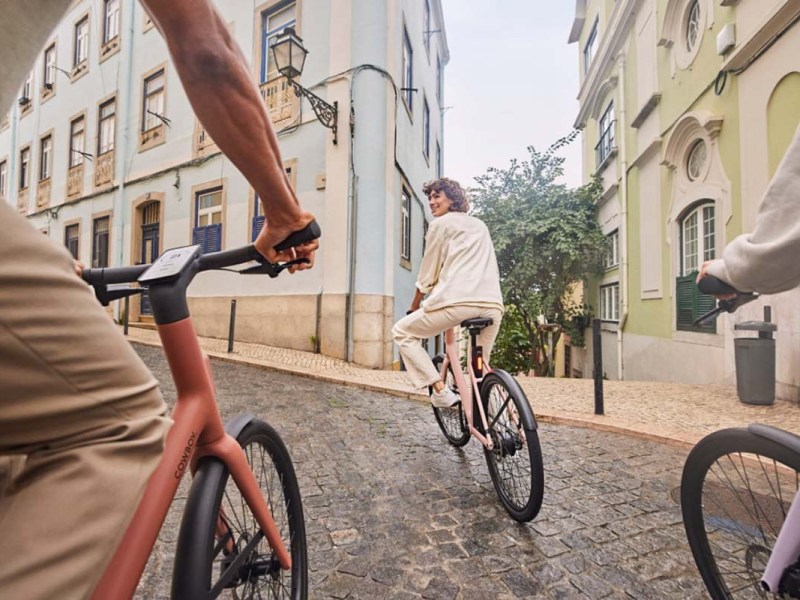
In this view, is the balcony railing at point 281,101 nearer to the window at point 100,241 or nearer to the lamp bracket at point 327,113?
the lamp bracket at point 327,113

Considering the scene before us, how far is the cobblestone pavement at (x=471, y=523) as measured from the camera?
75.5 inches

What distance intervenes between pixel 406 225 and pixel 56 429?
1238 cm

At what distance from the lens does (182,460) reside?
3.23 feet

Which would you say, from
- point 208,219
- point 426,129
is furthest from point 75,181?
point 426,129

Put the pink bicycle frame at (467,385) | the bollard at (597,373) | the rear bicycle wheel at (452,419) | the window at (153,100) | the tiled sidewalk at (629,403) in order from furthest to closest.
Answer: the window at (153,100) < the bollard at (597,373) < the tiled sidewalk at (629,403) < the rear bicycle wheel at (452,419) < the pink bicycle frame at (467,385)

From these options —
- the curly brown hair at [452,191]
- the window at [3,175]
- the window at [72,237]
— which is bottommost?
the curly brown hair at [452,191]

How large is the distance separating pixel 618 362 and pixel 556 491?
34.3 feet

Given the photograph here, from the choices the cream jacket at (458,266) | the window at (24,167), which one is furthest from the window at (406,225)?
the window at (24,167)

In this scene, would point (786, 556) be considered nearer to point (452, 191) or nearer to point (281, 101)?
point (452, 191)

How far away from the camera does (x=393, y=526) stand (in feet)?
7.89

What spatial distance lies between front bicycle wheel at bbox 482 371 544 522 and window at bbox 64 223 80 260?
59.8 feet

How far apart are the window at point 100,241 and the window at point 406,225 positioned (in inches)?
404

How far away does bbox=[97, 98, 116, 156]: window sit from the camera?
15106 millimetres

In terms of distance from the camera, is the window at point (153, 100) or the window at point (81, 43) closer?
the window at point (153, 100)
